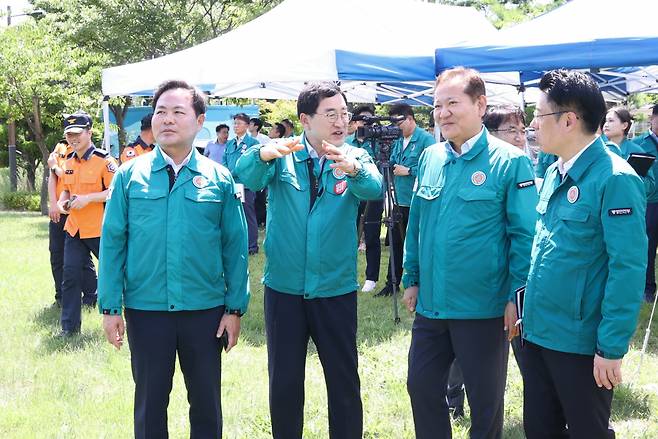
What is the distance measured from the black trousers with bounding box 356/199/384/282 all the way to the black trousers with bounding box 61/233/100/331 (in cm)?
302

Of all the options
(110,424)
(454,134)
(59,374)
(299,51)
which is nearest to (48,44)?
(299,51)

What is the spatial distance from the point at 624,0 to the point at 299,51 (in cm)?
343

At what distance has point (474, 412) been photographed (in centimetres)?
300

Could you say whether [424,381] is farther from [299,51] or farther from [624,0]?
[299,51]

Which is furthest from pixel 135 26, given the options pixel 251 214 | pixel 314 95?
pixel 314 95

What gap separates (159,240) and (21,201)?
18301 mm

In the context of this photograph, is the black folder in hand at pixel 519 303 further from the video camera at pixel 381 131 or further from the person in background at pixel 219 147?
the person in background at pixel 219 147

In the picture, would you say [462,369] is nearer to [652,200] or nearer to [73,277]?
[73,277]

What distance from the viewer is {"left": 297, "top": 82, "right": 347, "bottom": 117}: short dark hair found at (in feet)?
10.7

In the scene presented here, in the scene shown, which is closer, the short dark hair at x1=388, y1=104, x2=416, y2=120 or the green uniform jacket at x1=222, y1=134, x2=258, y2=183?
the short dark hair at x1=388, y1=104, x2=416, y2=120

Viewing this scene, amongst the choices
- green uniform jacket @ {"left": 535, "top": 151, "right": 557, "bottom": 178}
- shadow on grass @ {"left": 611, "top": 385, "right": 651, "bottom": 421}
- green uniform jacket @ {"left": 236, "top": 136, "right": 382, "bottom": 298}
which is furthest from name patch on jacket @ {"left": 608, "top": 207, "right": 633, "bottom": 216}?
green uniform jacket @ {"left": 535, "top": 151, "right": 557, "bottom": 178}

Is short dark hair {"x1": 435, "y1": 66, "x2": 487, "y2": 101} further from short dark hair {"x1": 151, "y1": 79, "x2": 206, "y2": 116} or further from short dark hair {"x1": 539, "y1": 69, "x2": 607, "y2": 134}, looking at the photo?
short dark hair {"x1": 151, "y1": 79, "x2": 206, "y2": 116}

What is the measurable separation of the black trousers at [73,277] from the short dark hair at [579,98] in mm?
4640

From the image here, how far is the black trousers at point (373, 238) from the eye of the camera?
785cm
